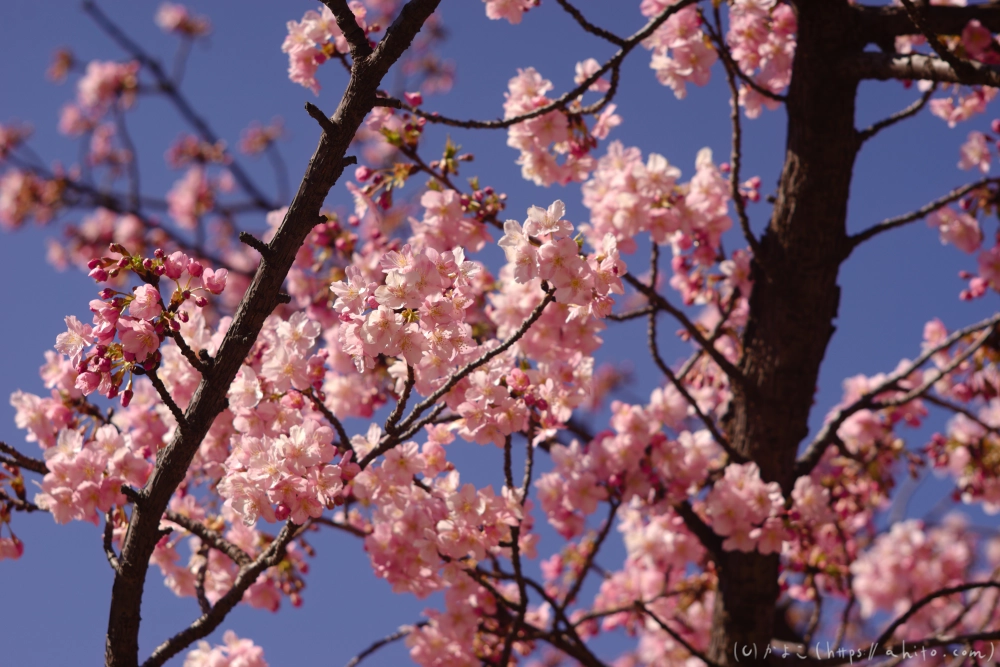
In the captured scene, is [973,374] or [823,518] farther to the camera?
[973,374]

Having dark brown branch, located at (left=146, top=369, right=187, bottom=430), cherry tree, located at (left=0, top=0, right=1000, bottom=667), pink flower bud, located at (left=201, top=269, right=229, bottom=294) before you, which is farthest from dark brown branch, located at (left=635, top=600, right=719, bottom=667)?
pink flower bud, located at (left=201, top=269, right=229, bottom=294)

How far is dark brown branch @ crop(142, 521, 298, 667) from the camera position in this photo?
2422mm

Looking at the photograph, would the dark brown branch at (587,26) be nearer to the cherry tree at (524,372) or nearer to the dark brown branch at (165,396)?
the cherry tree at (524,372)

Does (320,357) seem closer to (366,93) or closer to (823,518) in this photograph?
(366,93)

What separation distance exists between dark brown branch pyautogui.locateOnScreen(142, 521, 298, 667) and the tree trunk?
87.9 inches

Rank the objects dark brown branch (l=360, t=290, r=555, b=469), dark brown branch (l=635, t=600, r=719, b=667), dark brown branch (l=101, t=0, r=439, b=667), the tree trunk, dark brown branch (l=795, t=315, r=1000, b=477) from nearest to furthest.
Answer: dark brown branch (l=101, t=0, r=439, b=667) → dark brown branch (l=360, t=290, r=555, b=469) → dark brown branch (l=635, t=600, r=719, b=667) → the tree trunk → dark brown branch (l=795, t=315, r=1000, b=477)

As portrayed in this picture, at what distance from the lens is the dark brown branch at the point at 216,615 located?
242 cm

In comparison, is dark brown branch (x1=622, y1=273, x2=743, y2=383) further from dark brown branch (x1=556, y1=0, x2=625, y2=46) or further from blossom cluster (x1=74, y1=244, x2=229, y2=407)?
blossom cluster (x1=74, y1=244, x2=229, y2=407)

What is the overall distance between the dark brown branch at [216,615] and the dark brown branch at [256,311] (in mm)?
75

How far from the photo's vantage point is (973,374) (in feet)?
14.8

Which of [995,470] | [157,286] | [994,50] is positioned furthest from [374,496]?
[995,470]

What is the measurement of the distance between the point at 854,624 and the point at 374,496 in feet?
23.0

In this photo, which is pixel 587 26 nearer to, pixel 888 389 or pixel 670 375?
pixel 670 375

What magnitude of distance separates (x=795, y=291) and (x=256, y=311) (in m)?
2.52
